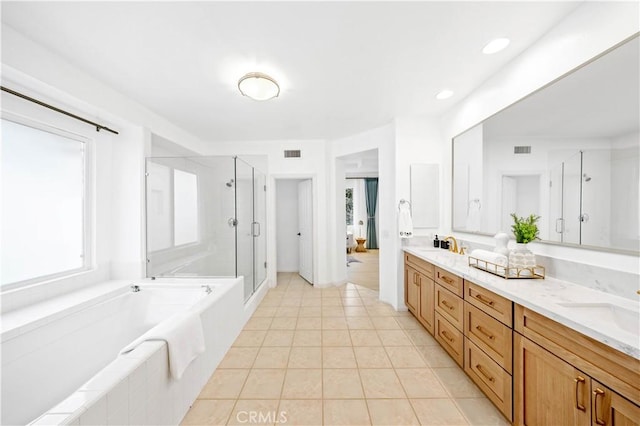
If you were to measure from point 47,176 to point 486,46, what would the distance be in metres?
3.71

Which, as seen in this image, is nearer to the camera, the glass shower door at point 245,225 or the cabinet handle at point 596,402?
the cabinet handle at point 596,402

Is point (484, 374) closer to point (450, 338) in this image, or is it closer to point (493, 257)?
point (450, 338)

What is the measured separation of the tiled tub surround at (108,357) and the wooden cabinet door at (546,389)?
197 centimetres

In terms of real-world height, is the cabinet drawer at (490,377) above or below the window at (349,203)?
below

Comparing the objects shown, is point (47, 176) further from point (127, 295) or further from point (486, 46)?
point (486, 46)

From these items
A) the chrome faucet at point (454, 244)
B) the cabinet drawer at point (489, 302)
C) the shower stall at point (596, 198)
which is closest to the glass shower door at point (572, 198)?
the shower stall at point (596, 198)

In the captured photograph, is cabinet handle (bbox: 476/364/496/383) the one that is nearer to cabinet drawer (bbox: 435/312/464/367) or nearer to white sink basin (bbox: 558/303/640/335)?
cabinet drawer (bbox: 435/312/464/367)

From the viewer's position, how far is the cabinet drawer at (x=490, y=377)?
4.38 ft

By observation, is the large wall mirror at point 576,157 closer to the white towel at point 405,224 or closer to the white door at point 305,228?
the white towel at point 405,224

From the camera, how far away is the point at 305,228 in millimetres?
4316

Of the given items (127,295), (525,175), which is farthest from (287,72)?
(127,295)

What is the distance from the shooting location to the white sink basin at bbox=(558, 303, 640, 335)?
1094mm

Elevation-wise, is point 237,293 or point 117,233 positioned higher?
point 117,233

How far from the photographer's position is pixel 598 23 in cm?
130
